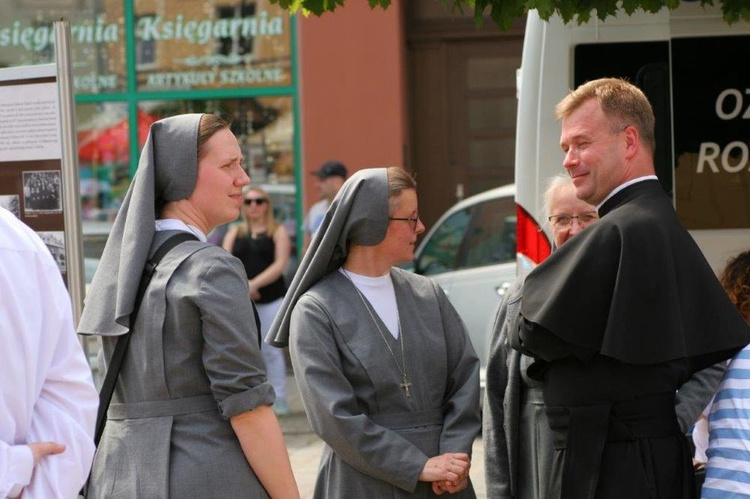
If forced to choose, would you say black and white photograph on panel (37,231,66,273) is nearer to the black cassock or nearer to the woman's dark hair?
the black cassock

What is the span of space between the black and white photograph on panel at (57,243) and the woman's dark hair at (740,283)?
8.14 ft

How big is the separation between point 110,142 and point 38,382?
10.0 meters

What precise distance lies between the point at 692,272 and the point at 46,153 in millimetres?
2554

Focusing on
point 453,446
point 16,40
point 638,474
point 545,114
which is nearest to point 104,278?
point 453,446

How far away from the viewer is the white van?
5.82 m

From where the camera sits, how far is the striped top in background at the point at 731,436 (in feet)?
11.0

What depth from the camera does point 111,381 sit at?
3398mm

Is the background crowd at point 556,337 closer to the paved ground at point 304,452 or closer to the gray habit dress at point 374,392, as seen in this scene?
the gray habit dress at point 374,392

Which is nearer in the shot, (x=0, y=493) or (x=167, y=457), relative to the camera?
(x=0, y=493)

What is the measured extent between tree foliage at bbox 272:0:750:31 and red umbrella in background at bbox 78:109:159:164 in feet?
25.4

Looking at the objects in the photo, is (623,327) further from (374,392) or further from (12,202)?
(12,202)

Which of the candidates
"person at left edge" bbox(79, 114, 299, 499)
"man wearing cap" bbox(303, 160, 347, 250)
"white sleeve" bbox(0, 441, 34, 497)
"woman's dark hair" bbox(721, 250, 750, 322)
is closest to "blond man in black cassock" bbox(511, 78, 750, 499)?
"woman's dark hair" bbox(721, 250, 750, 322)

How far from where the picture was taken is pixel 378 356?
409cm

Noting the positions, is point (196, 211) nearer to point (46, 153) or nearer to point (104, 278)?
point (104, 278)
